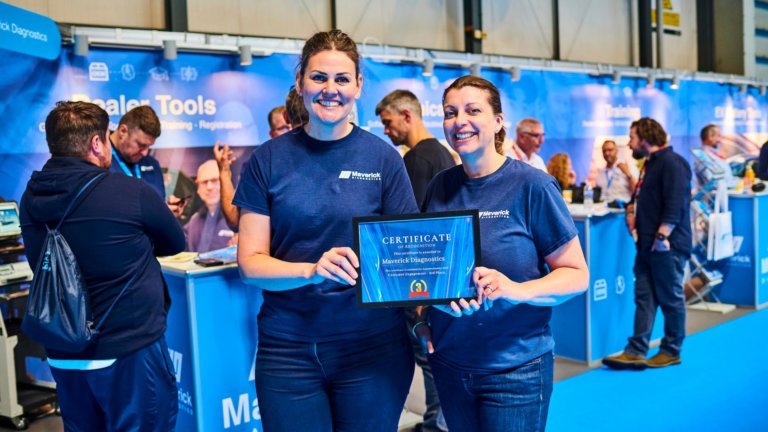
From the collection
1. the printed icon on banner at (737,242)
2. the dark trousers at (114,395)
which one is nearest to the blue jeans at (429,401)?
the dark trousers at (114,395)

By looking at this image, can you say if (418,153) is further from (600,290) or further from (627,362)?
(627,362)

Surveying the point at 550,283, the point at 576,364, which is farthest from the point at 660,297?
the point at 550,283

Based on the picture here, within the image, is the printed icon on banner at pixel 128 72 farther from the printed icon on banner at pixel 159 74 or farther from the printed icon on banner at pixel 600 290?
the printed icon on banner at pixel 600 290

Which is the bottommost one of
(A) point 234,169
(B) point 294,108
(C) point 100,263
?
(C) point 100,263

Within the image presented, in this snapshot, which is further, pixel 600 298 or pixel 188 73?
pixel 188 73

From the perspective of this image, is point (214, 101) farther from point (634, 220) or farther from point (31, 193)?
point (31, 193)

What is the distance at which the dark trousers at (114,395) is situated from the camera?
Result: 2.35 metres

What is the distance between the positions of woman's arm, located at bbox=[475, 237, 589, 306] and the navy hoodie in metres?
1.23

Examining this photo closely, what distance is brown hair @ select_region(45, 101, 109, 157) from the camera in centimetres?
235

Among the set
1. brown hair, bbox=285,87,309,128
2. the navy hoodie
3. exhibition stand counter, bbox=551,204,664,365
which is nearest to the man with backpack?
the navy hoodie

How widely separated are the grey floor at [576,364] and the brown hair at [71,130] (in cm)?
237

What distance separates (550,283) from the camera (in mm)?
1838

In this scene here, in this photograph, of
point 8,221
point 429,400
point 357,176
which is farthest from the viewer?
point 8,221

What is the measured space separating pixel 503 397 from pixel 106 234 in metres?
1.34
